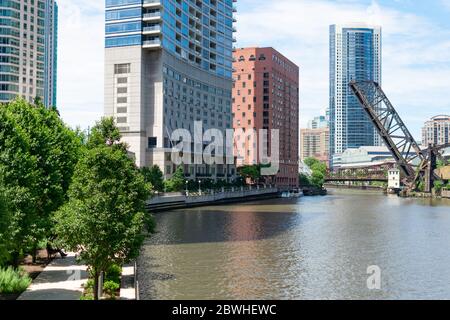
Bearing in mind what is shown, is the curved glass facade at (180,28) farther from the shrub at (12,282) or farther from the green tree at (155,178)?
the shrub at (12,282)

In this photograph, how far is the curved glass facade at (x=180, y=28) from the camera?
102062mm

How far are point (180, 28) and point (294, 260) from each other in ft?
274

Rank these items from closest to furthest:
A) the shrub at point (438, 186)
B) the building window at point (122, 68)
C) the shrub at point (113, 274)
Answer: the shrub at point (113, 274) → the building window at point (122, 68) → the shrub at point (438, 186)

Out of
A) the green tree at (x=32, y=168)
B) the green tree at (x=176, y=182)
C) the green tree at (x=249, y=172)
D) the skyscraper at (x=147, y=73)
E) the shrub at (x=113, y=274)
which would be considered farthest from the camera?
the green tree at (x=249, y=172)

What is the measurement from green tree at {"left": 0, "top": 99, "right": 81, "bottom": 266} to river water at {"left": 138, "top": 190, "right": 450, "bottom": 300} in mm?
6582

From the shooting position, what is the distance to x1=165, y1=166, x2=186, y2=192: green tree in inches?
3730

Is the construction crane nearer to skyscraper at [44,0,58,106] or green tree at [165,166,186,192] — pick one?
green tree at [165,166,186,192]

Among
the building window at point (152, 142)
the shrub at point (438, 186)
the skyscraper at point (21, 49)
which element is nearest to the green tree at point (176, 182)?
the building window at point (152, 142)

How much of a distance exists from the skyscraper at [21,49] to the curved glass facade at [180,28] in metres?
34.6

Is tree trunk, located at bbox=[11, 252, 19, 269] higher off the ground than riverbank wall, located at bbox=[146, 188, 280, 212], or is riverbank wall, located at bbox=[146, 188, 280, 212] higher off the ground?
tree trunk, located at bbox=[11, 252, 19, 269]

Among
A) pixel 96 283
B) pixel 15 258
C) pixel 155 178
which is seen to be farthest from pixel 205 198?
pixel 96 283

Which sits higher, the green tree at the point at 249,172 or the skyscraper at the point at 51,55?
A: the skyscraper at the point at 51,55

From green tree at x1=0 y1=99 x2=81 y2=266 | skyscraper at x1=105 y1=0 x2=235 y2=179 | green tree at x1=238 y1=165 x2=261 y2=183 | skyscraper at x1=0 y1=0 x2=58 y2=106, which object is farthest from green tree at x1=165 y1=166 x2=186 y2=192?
green tree at x1=0 y1=99 x2=81 y2=266

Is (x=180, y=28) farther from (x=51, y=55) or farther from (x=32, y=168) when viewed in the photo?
(x=32, y=168)
